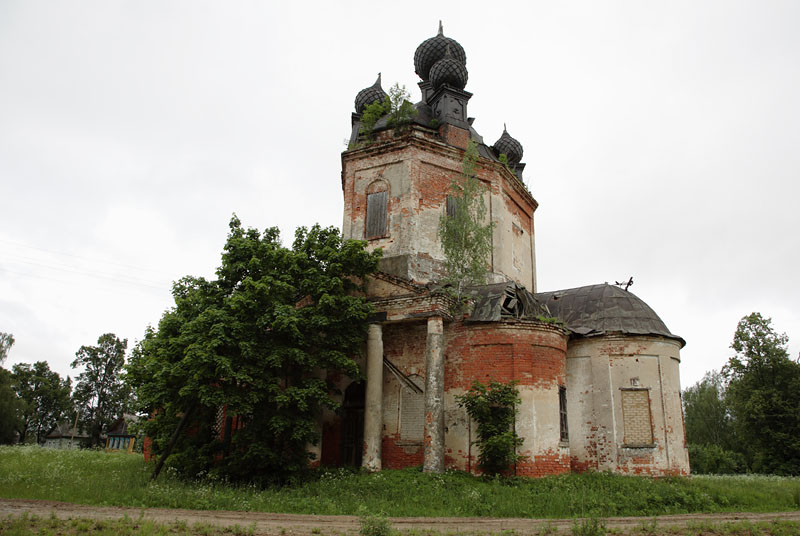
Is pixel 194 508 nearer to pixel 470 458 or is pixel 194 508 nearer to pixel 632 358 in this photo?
pixel 470 458

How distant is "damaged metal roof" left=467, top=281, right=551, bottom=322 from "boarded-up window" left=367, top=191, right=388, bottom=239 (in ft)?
12.0

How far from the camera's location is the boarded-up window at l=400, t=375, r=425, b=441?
15.4 m

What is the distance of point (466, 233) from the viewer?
17.5 metres

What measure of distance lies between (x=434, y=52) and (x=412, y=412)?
531 inches

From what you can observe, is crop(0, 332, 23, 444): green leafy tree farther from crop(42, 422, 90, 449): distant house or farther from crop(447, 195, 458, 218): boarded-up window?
crop(447, 195, 458, 218): boarded-up window

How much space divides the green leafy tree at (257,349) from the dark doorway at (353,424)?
4.11 feet

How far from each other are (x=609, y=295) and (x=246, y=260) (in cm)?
1138

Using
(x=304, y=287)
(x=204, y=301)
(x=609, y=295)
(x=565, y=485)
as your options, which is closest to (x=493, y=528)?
(x=565, y=485)

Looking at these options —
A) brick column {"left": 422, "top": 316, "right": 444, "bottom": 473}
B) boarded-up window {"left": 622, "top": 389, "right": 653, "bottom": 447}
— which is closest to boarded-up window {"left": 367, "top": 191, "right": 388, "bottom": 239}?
brick column {"left": 422, "top": 316, "right": 444, "bottom": 473}

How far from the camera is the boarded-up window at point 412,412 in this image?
1541 centimetres

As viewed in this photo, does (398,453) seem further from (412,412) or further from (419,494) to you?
(419,494)

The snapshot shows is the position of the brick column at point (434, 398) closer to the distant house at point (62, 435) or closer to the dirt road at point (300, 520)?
the dirt road at point (300, 520)

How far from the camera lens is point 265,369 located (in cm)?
1372

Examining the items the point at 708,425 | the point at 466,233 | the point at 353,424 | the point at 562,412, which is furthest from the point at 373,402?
the point at 708,425
